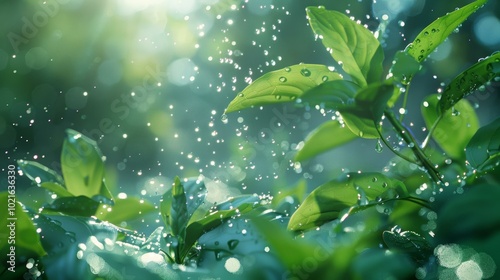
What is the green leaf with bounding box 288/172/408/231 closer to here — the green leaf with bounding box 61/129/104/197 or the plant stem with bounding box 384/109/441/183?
the plant stem with bounding box 384/109/441/183

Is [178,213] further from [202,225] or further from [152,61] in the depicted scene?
[152,61]

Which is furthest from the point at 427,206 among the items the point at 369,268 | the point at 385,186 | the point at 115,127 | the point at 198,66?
the point at 198,66

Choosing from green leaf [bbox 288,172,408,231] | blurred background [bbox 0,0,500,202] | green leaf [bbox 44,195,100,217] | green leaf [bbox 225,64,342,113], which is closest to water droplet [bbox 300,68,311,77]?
green leaf [bbox 225,64,342,113]

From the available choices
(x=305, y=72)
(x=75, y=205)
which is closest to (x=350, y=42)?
(x=305, y=72)

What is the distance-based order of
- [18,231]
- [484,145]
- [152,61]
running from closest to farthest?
[18,231]
[484,145]
[152,61]

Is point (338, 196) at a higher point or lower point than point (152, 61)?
lower

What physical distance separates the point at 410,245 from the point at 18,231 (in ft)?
0.93

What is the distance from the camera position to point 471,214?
331 millimetres

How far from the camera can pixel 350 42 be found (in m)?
0.53

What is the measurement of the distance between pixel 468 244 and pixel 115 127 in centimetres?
273

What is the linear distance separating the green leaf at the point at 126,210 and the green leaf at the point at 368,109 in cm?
30

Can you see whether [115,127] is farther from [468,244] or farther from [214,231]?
[468,244]

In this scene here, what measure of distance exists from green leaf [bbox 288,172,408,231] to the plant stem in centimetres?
6

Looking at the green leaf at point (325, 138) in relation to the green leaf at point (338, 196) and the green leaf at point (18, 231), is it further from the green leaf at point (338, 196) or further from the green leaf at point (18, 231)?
the green leaf at point (18, 231)
